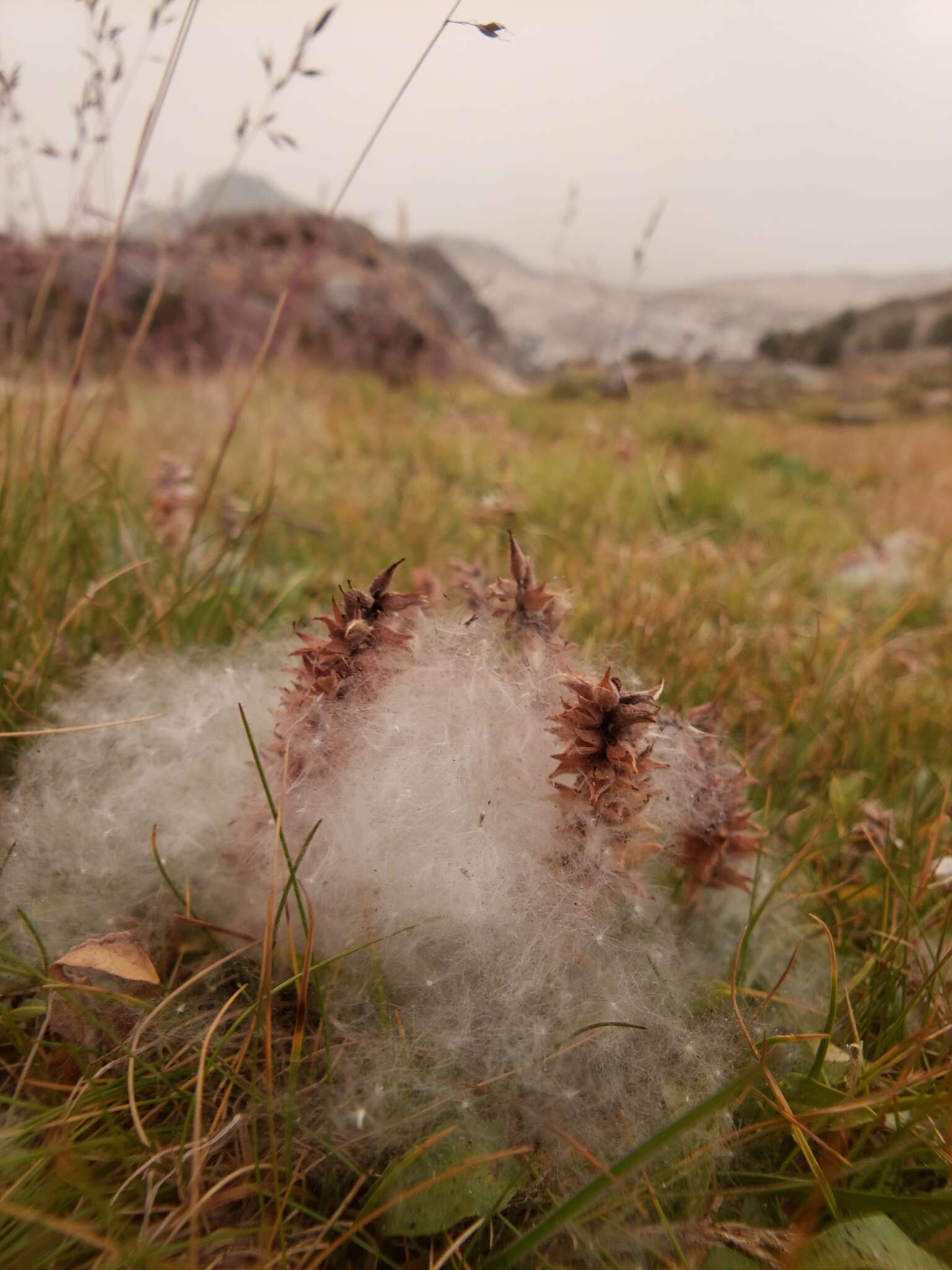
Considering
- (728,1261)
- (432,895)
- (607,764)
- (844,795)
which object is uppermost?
(607,764)

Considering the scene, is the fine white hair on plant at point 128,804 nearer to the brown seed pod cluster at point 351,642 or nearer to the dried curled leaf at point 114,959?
the dried curled leaf at point 114,959

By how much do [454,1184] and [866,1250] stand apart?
42cm

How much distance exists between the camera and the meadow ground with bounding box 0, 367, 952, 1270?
769 mm

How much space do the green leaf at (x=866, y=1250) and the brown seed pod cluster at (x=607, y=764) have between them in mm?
418

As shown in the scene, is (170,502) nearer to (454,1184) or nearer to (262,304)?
(454,1184)

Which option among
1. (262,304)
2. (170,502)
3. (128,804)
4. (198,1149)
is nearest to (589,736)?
(198,1149)

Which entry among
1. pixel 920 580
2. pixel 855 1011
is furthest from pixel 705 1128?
pixel 920 580

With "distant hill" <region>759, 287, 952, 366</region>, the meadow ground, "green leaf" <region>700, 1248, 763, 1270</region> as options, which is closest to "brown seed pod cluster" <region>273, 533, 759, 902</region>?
the meadow ground

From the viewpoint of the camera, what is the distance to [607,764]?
885 mm

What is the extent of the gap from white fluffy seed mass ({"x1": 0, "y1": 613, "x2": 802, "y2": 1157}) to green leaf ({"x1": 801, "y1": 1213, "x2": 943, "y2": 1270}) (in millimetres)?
174

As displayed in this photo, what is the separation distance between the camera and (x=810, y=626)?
2.64m

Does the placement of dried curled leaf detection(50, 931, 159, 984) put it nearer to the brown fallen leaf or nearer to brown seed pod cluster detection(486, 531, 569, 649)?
the brown fallen leaf

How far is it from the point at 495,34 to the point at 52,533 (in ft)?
4.61

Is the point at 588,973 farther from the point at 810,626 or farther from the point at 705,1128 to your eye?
the point at 810,626
